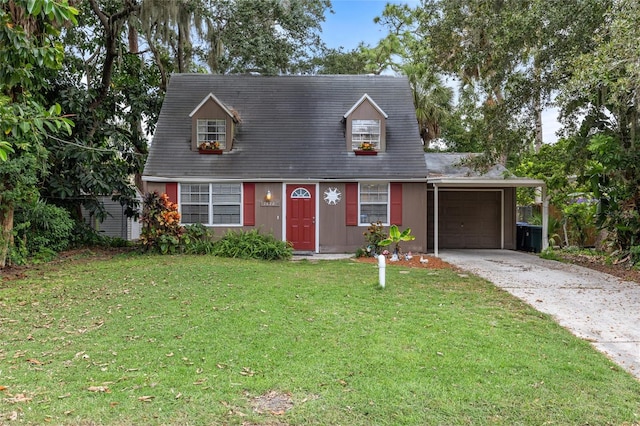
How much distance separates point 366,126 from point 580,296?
805cm

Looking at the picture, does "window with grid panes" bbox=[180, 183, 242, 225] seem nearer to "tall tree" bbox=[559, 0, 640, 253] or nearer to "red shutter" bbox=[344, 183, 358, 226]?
"red shutter" bbox=[344, 183, 358, 226]

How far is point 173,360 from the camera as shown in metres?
4.06

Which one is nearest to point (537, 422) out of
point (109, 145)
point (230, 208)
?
point (230, 208)

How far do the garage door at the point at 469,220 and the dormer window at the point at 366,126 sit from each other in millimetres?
3172

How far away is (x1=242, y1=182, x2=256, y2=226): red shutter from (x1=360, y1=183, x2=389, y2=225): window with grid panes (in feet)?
10.8

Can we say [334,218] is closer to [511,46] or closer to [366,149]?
[366,149]

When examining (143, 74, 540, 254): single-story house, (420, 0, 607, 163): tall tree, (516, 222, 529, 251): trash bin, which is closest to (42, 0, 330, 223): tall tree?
(143, 74, 540, 254): single-story house

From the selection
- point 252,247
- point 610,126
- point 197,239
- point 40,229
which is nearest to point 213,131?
point 197,239

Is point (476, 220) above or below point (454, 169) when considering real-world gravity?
below

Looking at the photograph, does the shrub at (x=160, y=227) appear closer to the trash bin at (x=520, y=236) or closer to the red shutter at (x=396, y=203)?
the red shutter at (x=396, y=203)

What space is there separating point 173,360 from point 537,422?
3.16 m

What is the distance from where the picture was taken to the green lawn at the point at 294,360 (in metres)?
3.19

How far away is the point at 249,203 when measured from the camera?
506 inches

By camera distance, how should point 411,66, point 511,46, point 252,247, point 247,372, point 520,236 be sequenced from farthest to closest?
1. point 411,66
2. point 520,236
3. point 252,247
4. point 511,46
5. point 247,372
